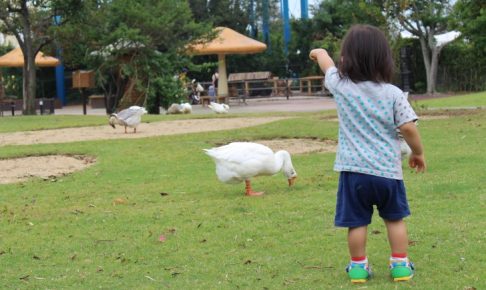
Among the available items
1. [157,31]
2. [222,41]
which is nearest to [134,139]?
[157,31]

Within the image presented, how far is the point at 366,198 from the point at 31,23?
24.3m

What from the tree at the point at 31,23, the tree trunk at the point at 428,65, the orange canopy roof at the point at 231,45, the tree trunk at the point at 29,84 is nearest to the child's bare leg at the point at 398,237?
the tree at the point at 31,23

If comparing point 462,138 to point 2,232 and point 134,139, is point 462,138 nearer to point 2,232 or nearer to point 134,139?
point 134,139

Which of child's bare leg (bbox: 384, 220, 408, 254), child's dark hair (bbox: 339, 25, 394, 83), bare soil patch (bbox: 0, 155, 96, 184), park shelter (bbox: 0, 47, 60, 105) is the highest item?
park shelter (bbox: 0, 47, 60, 105)

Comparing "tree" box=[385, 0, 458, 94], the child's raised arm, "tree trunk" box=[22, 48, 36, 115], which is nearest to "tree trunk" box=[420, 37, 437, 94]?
"tree" box=[385, 0, 458, 94]

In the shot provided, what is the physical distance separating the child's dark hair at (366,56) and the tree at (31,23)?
829 inches

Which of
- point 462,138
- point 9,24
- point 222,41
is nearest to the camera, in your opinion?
point 462,138

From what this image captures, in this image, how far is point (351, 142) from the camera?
4.54 metres

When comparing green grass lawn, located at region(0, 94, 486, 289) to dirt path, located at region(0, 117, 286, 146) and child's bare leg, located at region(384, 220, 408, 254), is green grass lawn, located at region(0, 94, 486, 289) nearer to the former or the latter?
child's bare leg, located at region(384, 220, 408, 254)

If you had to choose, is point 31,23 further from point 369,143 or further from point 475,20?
point 369,143

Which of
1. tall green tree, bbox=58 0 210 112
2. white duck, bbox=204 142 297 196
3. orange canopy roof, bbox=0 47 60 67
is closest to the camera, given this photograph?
white duck, bbox=204 142 297 196

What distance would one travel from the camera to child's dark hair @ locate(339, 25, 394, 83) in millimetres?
4434

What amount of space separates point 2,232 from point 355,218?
3.53 m

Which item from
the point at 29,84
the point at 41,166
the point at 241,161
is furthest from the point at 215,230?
the point at 29,84
